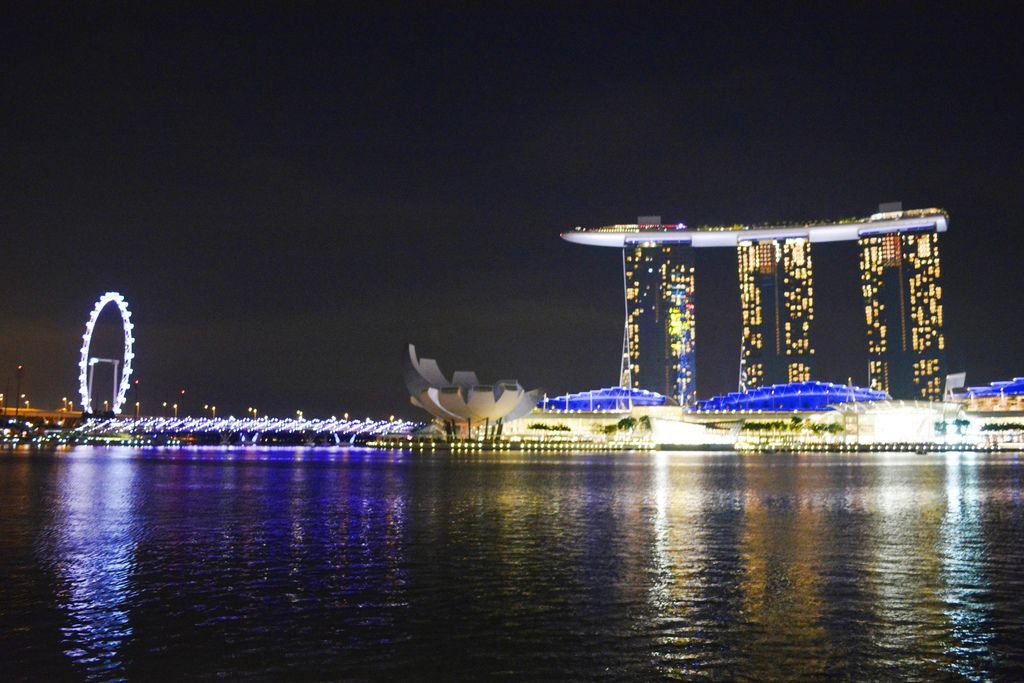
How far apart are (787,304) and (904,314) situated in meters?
22.0

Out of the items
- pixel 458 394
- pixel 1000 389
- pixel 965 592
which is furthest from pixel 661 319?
pixel 965 592

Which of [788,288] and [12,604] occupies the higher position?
[788,288]

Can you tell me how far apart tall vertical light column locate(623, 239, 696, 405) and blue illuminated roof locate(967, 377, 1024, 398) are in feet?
152

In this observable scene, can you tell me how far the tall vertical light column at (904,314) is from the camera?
577 ft

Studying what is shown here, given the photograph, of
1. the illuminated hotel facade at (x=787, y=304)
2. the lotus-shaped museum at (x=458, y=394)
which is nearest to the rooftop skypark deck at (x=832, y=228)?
the illuminated hotel facade at (x=787, y=304)

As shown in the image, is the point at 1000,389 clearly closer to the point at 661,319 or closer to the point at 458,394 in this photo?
the point at 661,319

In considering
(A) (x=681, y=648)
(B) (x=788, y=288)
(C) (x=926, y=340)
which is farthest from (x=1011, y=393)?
(A) (x=681, y=648)

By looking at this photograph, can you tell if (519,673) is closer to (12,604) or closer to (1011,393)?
(12,604)

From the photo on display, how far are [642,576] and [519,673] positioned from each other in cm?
681

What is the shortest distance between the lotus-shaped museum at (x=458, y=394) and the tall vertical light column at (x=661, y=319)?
52.4 meters

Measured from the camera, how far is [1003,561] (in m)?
19.4

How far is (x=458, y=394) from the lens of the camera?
12775 centimetres

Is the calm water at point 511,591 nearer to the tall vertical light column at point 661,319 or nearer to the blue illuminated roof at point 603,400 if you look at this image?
the blue illuminated roof at point 603,400

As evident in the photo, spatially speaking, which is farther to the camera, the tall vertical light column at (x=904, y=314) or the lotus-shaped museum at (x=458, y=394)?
the tall vertical light column at (x=904, y=314)
